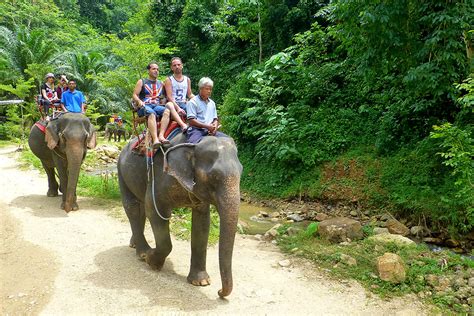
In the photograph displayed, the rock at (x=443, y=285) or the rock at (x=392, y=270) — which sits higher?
the rock at (x=392, y=270)

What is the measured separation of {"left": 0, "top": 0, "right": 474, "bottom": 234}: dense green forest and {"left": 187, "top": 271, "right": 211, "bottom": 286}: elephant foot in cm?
510

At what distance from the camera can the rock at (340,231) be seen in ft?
23.8

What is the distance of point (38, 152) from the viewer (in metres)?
10.1

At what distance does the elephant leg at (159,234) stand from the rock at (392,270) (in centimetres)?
299

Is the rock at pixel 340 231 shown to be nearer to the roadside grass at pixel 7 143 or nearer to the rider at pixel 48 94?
the rider at pixel 48 94

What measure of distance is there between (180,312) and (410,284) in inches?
126

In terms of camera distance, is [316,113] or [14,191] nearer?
[14,191]

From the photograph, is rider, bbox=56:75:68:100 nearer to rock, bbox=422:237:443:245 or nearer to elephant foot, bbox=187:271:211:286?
elephant foot, bbox=187:271:211:286

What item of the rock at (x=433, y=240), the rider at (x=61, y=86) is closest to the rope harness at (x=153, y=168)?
the rider at (x=61, y=86)

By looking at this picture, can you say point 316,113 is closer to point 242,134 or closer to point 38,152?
point 242,134

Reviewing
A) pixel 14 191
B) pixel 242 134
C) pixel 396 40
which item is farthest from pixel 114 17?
pixel 396 40

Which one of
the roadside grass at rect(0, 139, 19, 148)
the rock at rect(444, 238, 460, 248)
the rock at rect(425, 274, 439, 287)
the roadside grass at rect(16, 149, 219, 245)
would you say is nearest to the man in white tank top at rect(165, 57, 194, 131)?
the roadside grass at rect(16, 149, 219, 245)

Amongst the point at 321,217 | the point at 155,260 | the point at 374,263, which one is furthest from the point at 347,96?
the point at 155,260

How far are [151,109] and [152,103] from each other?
29cm
